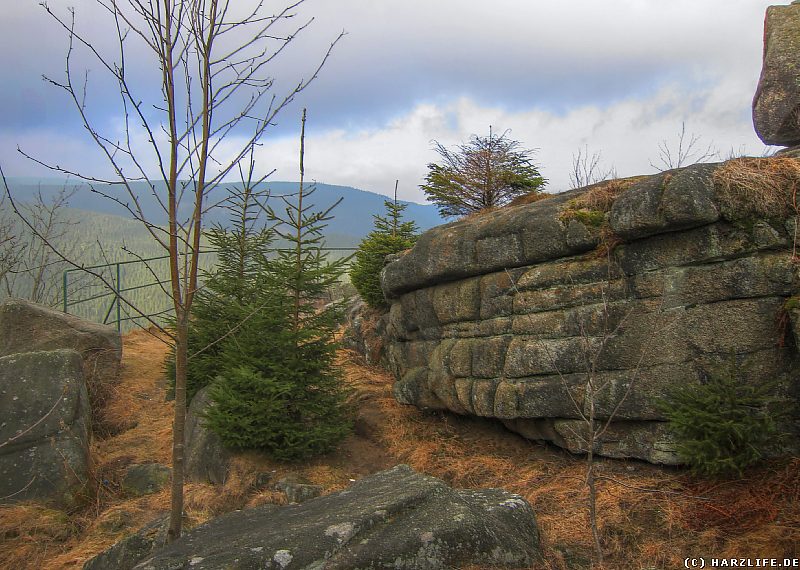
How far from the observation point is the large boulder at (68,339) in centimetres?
1246

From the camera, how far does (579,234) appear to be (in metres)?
7.63

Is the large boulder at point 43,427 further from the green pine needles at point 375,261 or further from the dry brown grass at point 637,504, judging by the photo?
the green pine needles at point 375,261

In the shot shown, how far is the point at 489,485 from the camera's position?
7.66m

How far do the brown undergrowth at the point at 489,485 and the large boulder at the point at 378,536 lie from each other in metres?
0.48

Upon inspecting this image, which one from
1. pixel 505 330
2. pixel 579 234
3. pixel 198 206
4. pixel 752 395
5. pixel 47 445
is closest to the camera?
pixel 198 206

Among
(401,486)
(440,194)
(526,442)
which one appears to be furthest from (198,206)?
(440,194)

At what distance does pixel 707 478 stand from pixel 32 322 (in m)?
13.5

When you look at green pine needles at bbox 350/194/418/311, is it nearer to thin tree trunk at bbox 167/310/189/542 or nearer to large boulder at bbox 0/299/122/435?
large boulder at bbox 0/299/122/435

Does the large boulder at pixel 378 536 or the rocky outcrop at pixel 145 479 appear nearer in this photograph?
the large boulder at pixel 378 536

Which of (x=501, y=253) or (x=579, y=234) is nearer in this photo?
(x=579, y=234)

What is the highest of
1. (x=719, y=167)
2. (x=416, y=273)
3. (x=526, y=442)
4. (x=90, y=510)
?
(x=719, y=167)

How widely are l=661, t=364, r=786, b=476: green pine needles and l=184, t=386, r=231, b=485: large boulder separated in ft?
Result: 20.5

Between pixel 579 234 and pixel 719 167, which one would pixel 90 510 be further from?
pixel 719 167

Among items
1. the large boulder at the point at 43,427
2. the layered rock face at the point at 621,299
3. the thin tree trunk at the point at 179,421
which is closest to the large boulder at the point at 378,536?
the thin tree trunk at the point at 179,421
